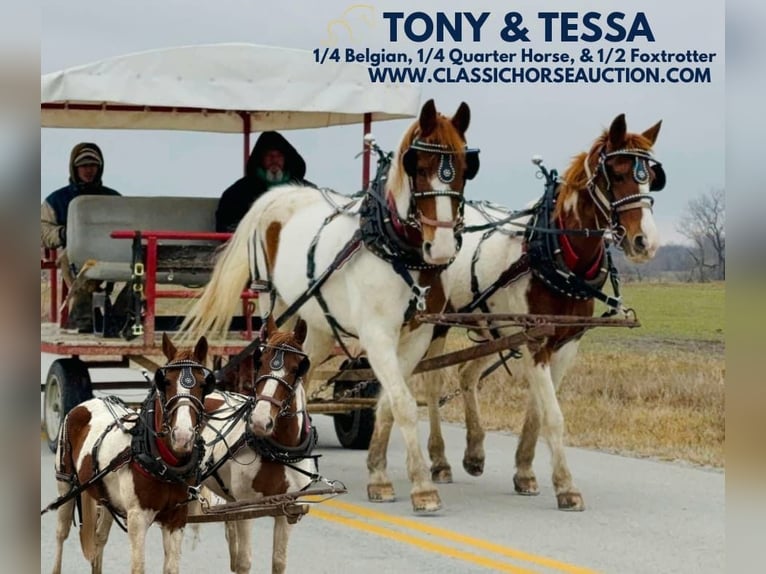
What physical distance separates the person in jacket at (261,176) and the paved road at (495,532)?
1963 millimetres

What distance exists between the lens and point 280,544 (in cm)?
599

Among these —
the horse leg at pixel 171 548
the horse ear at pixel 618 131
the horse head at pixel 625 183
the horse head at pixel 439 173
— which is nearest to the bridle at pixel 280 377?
the horse leg at pixel 171 548

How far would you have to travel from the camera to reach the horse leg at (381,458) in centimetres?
922

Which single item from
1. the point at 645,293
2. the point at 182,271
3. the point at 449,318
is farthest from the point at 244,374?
the point at 645,293

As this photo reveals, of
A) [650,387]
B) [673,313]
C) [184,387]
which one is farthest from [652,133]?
[673,313]

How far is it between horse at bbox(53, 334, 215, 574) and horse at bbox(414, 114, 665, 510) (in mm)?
3359

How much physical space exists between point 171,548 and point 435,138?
121 inches

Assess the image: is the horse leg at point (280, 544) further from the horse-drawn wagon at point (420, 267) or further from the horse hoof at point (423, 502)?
the horse hoof at point (423, 502)

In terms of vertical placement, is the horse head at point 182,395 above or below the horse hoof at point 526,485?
above

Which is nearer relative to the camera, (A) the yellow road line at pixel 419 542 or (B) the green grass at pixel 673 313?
(A) the yellow road line at pixel 419 542

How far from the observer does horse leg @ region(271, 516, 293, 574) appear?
5922 mm

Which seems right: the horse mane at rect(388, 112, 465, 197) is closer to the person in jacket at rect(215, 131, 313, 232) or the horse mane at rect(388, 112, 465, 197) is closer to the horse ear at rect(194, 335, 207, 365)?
the person in jacket at rect(215, 131, 313, 232)

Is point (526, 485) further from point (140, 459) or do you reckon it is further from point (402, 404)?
point (140, 459)
